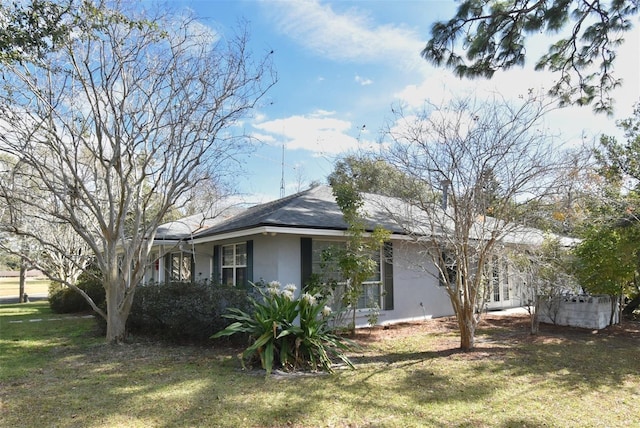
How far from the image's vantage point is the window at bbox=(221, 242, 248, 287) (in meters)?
11.7

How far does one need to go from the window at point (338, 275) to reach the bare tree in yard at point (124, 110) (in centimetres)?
348

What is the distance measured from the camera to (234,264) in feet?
39.9

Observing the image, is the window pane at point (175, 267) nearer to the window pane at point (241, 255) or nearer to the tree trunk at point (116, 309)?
the window pane at point (241, 255)

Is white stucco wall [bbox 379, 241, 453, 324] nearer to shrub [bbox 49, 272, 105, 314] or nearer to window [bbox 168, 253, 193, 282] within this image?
window [bbox 168, 253, 193, 282]

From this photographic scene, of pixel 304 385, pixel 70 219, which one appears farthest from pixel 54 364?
pixel 304 385

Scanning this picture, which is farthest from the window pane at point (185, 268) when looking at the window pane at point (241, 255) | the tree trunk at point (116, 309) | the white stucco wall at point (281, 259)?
the tree trunk at point (116, 309)

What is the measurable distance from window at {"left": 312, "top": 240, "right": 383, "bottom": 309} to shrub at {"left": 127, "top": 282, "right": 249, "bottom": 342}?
2.25 meters

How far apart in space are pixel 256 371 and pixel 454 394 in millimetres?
2914

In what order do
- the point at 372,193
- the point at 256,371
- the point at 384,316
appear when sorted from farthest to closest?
the point at 372,193
the point at 384,316
the point at 256,371

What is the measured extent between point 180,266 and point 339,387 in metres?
11.7

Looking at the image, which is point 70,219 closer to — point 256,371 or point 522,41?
point 256,371

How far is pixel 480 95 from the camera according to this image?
7.95 m

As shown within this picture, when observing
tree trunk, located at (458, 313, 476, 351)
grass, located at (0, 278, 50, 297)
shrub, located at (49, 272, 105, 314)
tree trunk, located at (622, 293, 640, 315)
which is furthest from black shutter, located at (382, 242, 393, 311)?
grass, located at (0, 278, 50, 297)

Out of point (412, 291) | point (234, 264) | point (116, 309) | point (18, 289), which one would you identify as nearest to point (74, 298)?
point (234, 264)
